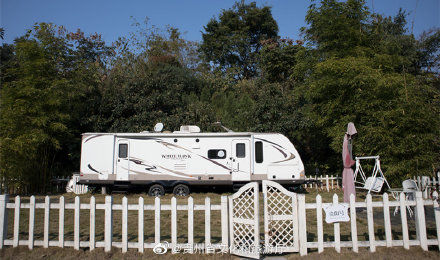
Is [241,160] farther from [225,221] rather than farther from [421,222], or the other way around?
[421,222]

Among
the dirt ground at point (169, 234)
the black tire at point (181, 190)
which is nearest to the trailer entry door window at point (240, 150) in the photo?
the black tire at point (181, 190)

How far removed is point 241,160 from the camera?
11.1 meters

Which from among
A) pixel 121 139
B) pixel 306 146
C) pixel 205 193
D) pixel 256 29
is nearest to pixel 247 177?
pixel 205 193

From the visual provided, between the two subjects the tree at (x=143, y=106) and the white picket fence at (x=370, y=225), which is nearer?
the white picket fence at (x=370, y=225)

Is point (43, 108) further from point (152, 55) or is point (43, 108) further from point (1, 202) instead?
point (152, 55)

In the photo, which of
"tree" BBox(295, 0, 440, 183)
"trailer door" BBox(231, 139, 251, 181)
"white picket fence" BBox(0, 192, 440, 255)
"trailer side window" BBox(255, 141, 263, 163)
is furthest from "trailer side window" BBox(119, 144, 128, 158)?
"tree" BBox(295, 0, 440, 183)

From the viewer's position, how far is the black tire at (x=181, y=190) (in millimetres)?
11164

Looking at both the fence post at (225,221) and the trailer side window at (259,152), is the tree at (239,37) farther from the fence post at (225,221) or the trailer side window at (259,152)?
the fence post at (225,221)

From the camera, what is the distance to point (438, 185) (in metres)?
10.2

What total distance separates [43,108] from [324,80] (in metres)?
11.3

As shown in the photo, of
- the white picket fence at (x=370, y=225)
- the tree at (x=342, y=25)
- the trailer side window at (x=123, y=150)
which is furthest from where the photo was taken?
the tree at (x=342, y=25)

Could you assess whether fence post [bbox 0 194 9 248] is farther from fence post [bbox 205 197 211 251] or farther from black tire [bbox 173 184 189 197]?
black tire [bbox 173 184 189 197]

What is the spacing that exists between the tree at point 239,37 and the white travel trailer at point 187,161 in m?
18.3

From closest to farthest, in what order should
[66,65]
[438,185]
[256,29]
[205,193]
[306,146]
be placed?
[438,185] → [205,193] → [66,65] → [306,146] → [256,29]
